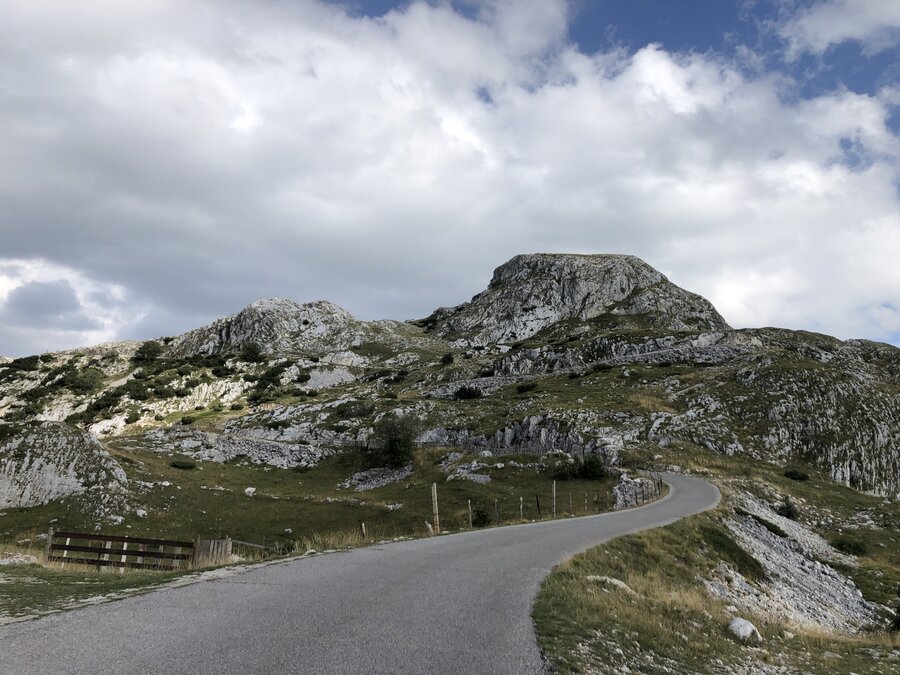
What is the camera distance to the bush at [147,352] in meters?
162

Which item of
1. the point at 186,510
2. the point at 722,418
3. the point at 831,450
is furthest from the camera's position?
the point at 722,418

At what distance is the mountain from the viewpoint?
65.2m

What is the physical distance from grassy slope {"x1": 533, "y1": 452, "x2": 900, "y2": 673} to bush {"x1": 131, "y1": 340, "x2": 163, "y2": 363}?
570ft

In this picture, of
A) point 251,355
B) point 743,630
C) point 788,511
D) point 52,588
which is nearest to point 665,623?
point 743,630

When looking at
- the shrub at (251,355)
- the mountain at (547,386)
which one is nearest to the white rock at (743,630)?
the mountain at (547,386)

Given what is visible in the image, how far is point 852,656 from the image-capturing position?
14352 mm

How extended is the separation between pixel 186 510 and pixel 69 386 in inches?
4630

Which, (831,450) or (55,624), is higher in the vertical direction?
(831,450)

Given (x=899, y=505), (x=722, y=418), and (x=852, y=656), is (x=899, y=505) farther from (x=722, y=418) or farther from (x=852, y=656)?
(x=852, y=656)

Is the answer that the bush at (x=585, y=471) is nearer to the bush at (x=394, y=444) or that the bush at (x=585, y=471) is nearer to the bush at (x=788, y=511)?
the bush at (x=788, y=511)

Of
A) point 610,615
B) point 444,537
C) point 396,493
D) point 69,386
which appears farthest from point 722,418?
point 69,386

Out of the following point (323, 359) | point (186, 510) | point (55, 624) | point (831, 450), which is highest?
point (323, 359)

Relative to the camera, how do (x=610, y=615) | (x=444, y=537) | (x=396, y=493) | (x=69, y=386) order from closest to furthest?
(x=610, y=615)
(x=444, y=537)
(x=396, y=493)
(x=69, y=386)

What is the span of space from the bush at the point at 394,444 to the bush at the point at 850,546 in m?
45.2
